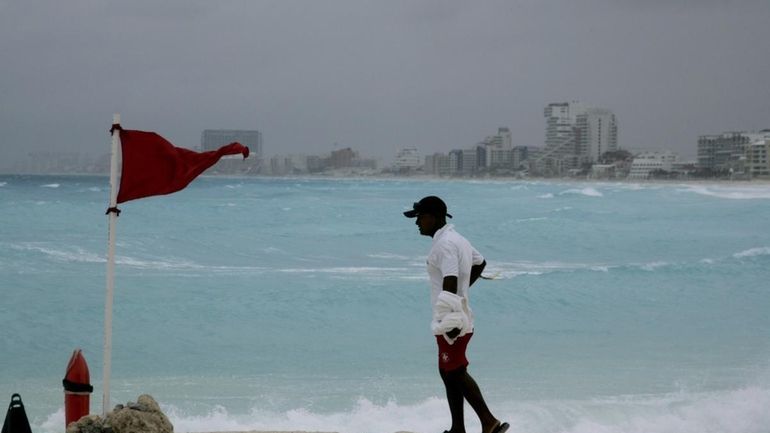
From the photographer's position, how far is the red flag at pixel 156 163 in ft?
18.2

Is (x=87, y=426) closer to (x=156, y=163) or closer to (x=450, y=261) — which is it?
(x=156, y=163)

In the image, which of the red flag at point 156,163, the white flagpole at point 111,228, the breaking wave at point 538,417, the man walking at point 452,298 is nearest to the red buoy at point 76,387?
the white flagpole at point 111,228

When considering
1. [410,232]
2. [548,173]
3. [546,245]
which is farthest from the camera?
[548,173]

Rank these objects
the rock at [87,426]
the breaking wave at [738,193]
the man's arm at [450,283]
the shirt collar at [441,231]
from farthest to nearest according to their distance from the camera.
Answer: the breaking wave at [738,193]
the shirt collar at [441,231]
the man's arm at [450,283]
the rock at [87,426]

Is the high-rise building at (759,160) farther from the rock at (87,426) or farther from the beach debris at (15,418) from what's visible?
the beach debris at (15,418)

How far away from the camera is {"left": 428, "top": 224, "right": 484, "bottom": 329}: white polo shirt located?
5.24m

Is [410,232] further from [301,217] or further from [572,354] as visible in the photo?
[572,354]

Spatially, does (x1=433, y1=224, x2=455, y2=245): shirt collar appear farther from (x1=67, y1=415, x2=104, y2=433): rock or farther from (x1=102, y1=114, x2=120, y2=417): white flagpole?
(x1=67, y1=415, x2=104, y2=433): rock

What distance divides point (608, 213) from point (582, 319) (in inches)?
1620

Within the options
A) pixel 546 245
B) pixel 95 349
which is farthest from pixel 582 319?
pixel 546 245

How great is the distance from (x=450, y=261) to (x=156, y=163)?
174 cm

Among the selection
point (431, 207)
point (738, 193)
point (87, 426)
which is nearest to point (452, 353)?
point (431, 207)

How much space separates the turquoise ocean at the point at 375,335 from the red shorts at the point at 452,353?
3.57ft

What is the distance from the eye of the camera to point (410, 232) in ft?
131
